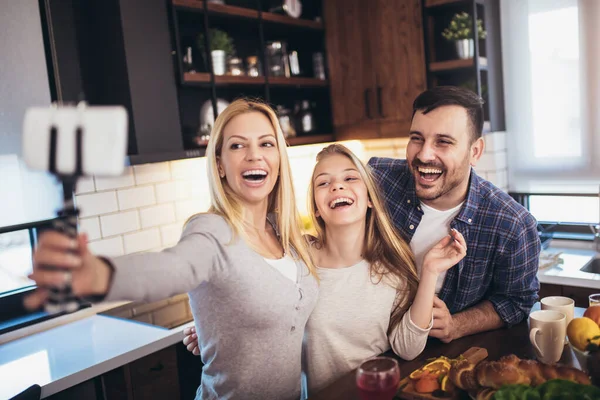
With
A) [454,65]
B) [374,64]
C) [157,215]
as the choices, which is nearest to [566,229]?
[454,65]

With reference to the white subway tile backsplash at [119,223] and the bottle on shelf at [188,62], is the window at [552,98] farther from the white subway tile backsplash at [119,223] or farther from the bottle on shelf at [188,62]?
the white subway tile backsplash at [119,223]

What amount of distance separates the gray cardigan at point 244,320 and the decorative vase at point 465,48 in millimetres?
2037

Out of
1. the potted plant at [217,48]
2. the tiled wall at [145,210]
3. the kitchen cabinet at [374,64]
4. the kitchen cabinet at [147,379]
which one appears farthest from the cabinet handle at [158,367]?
the kitchen cabinet at [374,64]

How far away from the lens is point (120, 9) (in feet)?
6.93

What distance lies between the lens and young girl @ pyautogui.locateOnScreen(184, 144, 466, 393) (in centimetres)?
139

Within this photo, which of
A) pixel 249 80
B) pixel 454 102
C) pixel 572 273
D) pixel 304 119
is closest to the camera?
pixel 454 102

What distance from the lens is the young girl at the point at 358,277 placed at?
4.56 feet

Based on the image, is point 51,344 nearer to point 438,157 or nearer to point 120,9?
point 120,9

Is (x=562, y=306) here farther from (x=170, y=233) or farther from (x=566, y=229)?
(x=566, y=229)

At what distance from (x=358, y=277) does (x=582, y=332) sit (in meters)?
0.60

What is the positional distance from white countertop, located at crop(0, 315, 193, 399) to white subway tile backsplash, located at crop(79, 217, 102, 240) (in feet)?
1.19

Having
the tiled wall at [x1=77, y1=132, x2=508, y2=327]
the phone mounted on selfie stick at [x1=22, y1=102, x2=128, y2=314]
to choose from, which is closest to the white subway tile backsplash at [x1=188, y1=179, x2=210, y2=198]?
the tiled wall at [x1=77, y1=132, x2=508, y2=327]

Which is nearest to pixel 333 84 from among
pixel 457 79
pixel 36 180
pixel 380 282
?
pixel 457 79

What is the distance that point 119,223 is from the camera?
95.3 inches
